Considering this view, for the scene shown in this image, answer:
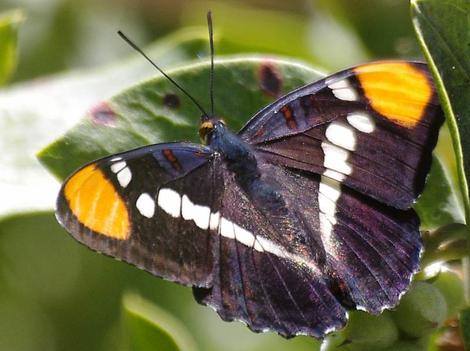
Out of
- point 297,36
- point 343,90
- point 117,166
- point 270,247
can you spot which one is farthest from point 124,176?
point 297,36

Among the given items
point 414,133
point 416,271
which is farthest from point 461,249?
point 414,133

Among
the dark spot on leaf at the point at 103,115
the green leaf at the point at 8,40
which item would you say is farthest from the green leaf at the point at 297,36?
the dark spot on leaf at the point at 103,115

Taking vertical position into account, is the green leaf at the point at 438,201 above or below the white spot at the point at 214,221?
above

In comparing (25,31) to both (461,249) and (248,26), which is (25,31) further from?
(461,249)

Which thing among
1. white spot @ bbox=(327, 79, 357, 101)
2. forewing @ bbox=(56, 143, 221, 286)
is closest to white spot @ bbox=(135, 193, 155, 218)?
forewing @ bbox=(56, 143, 221, 286)

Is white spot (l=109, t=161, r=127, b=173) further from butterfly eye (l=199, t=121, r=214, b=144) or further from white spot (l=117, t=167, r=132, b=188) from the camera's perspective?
butterfly eye (l=199, t=121, r=214, b=144)

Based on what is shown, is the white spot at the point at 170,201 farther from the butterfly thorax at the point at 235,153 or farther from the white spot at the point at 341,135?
the white spot at the point at 341,135
